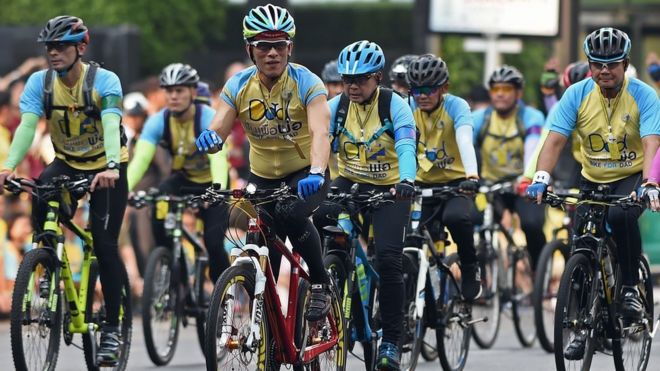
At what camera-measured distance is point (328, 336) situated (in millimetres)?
10625

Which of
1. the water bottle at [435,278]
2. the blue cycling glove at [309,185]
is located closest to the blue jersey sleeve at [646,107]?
→ the water bottle at [435,278]

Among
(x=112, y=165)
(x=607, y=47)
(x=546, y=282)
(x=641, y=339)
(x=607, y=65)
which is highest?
(x=607, y=47)

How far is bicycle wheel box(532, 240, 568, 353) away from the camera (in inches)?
537

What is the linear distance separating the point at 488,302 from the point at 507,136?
5.17ft

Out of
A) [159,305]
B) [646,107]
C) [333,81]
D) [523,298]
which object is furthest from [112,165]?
[523,298]

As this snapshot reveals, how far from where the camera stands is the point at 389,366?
36.4 ft

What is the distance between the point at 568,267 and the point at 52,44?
11.0 ft

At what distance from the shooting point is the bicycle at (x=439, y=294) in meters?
12.3

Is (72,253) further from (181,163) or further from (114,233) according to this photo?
(114,233)

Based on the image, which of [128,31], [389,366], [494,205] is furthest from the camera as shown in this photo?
[128,31]

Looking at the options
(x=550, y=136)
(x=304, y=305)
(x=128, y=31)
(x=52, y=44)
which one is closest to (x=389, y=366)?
(x=304, y=305)

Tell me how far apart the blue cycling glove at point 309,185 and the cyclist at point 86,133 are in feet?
6.32

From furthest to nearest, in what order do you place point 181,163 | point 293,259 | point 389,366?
1. point 181,163
2. point 389,366
3. point 293,259

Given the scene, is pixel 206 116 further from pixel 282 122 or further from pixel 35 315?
pixel 282 122
